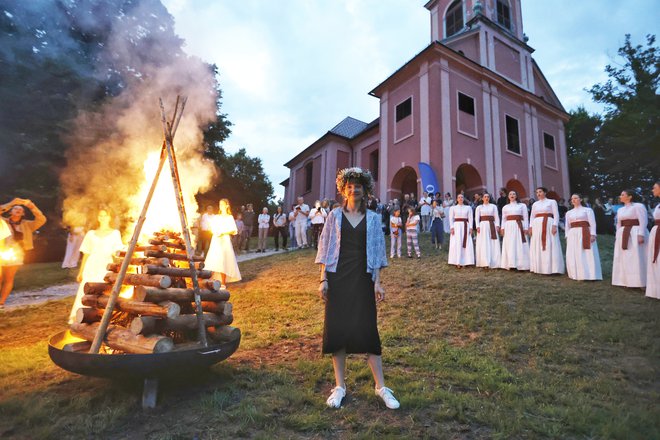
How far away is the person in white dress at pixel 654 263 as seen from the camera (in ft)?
21.1

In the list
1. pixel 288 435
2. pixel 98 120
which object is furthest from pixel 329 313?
pixel 98 120

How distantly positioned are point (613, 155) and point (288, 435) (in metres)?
31.6

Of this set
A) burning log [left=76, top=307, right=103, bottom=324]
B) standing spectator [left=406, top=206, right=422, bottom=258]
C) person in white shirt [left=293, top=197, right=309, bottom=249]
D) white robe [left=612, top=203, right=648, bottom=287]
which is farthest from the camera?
person in white shirt [left=293, top=197, right=309, bottom=249]

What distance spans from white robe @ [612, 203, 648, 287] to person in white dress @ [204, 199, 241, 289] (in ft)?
27.2

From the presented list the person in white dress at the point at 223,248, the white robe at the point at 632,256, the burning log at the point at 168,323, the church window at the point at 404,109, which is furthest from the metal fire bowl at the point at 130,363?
the church window at the point at 404,109

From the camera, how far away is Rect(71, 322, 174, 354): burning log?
3.08 meters

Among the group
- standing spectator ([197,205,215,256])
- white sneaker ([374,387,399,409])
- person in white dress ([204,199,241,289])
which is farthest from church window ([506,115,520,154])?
white sneaker ([374,387,399,409])

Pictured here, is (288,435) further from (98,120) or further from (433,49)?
(433,49)

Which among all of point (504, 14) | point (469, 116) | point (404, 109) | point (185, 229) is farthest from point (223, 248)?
point (504, 14)

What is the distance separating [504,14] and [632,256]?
22.2 metres

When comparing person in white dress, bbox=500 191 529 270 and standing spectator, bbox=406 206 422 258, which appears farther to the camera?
standing spectator, bbox=406 206 422 258

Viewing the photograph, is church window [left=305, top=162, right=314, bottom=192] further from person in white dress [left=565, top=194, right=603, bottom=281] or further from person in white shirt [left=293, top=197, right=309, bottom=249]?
person in white dress [left=565, top=194, right=603, bottom=281]

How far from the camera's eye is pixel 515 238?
9.30 meters

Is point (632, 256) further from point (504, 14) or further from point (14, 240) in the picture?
point (504, 14)
